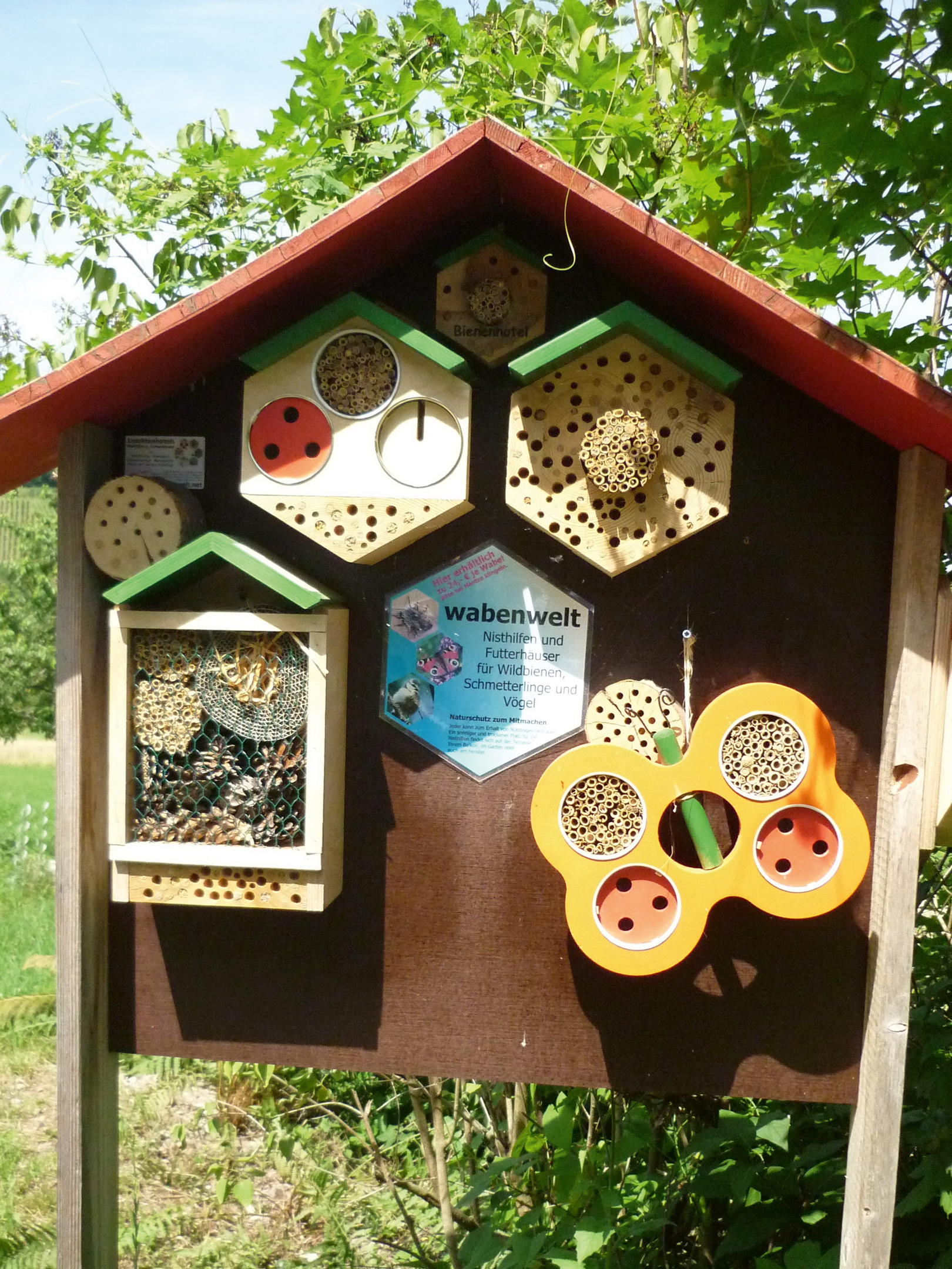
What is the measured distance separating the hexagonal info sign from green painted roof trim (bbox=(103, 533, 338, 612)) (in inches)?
6.8

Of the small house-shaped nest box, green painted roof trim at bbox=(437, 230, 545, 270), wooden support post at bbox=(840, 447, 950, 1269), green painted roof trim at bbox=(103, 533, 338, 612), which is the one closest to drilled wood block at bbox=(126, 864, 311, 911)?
the small house-shaped nest box

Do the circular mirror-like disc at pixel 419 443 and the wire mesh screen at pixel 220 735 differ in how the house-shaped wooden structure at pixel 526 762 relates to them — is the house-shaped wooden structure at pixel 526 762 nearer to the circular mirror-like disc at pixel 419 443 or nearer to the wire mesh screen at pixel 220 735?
the circular mirror-like disc at pixel 419 443

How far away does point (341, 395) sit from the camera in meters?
1.70

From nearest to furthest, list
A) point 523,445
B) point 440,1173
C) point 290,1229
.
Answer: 1. point 523,445
2. point 440,1173
3. point 290,1229

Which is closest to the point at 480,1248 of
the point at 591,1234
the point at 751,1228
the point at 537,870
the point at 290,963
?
the point at 591,1234

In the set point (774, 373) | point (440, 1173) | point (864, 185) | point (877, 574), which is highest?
point (864, 185)

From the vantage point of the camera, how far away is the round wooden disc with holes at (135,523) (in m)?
1.72

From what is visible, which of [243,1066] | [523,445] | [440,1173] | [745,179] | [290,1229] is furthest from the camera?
[243,1066]

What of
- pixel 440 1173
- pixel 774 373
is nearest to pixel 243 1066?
pixel 440 1173

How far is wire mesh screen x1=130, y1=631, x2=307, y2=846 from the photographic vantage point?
1.68 meters

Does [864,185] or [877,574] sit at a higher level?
[864,185]

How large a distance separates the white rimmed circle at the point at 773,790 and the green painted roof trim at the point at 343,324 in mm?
726

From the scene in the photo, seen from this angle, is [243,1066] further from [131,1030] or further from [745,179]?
[745,179]

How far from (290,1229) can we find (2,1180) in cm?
100
